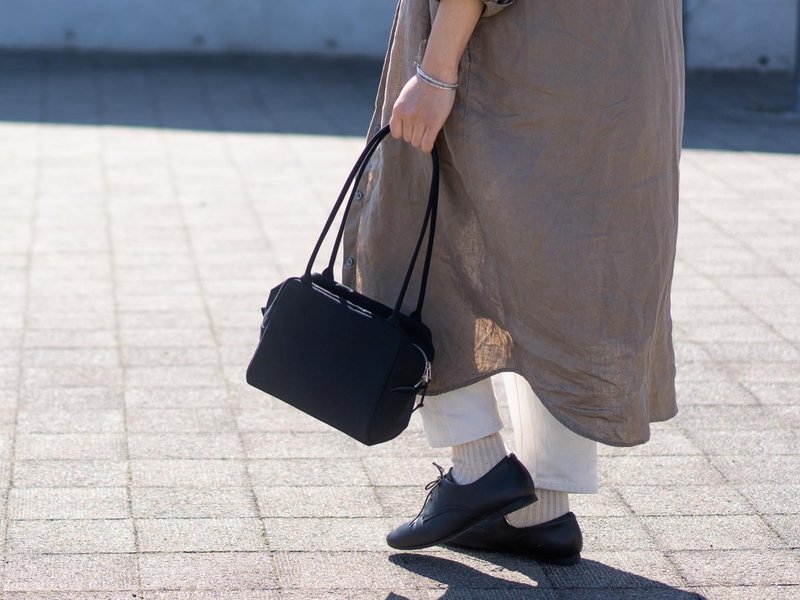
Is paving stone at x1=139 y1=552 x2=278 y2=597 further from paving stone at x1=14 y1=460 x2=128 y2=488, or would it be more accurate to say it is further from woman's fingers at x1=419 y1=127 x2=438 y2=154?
woman's fingers at x1=419 y1=127 x2=438 y2=154

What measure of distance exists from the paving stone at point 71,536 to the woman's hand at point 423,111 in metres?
1.07

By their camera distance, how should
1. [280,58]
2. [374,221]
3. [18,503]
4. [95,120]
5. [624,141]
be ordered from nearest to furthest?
[624,141] < [374,221] < [18,503] < [95,120] < [280,58]

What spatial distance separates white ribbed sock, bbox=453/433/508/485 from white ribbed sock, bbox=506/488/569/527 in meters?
0.12

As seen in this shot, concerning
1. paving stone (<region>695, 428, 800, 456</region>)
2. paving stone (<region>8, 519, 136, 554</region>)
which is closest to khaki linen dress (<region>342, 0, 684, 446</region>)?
paving stone (<region>8, 519, 136, 554</region>)

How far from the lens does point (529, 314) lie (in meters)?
2.66

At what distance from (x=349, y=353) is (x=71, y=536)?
0.81m

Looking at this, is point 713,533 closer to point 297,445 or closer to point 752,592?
point 752,592

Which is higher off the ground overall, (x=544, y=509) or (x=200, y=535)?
(x=544, y=509)

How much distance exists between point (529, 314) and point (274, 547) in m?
0.77

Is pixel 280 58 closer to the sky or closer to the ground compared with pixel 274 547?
closer to the ground

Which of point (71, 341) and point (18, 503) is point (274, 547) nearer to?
point (18, 503)

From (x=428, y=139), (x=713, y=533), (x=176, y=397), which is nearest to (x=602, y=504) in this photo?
(x=713, y=533)

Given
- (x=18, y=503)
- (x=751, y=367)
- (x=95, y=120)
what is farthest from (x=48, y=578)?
(x=95, y=120)

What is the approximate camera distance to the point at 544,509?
2.85 m
